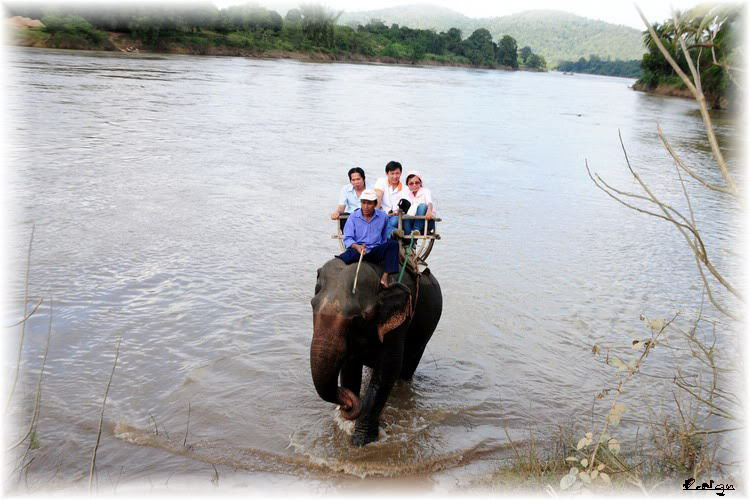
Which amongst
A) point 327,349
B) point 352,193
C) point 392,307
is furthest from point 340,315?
point 352,193

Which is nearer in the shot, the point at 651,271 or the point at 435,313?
the point at 435,313

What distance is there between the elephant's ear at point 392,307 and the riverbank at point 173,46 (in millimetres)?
56539

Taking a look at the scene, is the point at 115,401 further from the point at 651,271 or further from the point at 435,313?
the point at 651,271

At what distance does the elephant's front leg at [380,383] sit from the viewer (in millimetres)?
6066

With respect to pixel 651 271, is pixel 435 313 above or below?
above

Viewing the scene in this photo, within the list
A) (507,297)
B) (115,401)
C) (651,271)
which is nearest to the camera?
(115,401)

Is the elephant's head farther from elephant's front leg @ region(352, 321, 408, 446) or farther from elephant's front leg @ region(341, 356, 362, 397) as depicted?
elephant's front leg @ region(341, 356, 362, 397)

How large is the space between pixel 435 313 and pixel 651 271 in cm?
672

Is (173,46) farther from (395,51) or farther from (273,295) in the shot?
(273,295)

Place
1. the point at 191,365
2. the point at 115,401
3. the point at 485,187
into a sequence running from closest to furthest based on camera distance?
the point at 115,401, the point at 191,365, the point at 485,187

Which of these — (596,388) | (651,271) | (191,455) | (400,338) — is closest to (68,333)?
(191,455)

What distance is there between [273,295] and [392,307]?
4417 mm

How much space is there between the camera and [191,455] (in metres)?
5.95

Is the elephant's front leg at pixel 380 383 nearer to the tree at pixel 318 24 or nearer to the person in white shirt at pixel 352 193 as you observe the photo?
the person in white shirt at pixel 352 193
